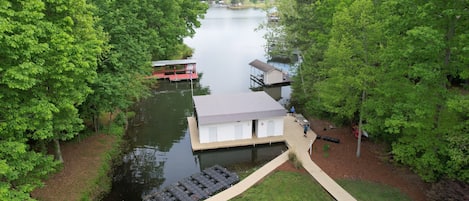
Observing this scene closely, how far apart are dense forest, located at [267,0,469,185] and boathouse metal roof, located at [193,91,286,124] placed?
4363 millimetres

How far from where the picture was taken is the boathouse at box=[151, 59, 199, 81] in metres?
38.8

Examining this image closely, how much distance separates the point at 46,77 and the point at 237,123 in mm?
11768

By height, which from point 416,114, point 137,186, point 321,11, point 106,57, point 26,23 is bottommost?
point 137,186

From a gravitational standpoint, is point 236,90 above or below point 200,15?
below

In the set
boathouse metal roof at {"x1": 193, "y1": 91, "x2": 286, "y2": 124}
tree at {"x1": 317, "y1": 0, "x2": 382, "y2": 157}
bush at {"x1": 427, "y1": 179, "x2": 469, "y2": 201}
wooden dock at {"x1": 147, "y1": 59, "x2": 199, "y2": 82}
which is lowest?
bush at {"x1": 427, "y1": 179, "x2": 469, "y2": 201}

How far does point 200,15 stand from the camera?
4597 cm

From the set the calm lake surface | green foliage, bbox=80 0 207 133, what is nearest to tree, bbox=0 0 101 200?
green foliage, bbox=80 0 207 133

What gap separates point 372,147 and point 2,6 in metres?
19.3

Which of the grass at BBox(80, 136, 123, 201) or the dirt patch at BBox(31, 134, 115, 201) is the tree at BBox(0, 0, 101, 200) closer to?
the dirt patch at BBox(31, 134, 115, 201)

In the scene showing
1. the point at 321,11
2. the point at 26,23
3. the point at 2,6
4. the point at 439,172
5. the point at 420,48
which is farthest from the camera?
the point at 321,11

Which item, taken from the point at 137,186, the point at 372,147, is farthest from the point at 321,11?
the point at 137,186

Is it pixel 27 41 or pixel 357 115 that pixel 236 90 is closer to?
pixel 357 115

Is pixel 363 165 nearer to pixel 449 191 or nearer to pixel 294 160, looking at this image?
pixel 294 160

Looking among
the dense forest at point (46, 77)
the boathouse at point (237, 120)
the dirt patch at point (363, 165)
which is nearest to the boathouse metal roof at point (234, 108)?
the boathouse at point (237, 120)
